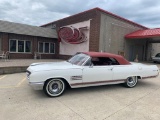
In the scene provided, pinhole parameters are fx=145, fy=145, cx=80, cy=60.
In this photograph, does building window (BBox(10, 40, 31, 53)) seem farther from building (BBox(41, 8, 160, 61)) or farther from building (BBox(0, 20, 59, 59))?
building (BBox(41, 8, 160, 61))

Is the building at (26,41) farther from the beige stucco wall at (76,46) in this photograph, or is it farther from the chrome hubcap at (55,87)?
the chrome hubcap at (55,87)

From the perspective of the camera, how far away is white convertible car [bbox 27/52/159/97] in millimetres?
4500

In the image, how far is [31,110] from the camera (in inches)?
146

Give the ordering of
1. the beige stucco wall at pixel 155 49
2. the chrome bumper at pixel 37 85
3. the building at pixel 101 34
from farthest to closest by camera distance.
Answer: the beige stucco wall at pixel 155 49, the building at pixel 101 34, the chrome bumper at pixel 37 85

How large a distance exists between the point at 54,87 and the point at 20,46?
13.5 metres

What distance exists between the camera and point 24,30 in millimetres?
16531

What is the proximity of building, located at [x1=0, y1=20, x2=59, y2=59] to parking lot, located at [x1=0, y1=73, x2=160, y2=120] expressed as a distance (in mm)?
11496

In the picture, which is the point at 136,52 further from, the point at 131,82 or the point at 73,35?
the point at 131,82

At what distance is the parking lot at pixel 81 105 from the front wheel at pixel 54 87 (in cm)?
18

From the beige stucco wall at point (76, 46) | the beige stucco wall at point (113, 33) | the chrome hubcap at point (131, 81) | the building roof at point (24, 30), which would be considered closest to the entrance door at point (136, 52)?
the beige stucco wall at point (113, 33)

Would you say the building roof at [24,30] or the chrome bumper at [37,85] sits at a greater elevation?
the building roof at [24,30]

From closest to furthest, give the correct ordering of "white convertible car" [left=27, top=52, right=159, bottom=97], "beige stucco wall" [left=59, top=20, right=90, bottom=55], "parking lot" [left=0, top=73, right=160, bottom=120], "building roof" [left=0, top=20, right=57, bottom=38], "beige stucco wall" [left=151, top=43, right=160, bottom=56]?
1. "parking lot" [left=0, top=73, right=160, bottom=120]
2. "white convertible car" [left=27, top=52, right=159, bottom=97]
3. "beige stucco wall" [left=59, top=20, right=90, bottom=55]
4. "building roof" [left=0, top=20, right=57, bottom=38]
5. "beige stucco wall" [left=151, top=43, right=160, bottom=56]

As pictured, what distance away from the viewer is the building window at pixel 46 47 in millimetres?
18156

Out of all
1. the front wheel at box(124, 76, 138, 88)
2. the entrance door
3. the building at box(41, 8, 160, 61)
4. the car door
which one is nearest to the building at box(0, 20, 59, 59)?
the building at box(41, 8, 160, 61)
